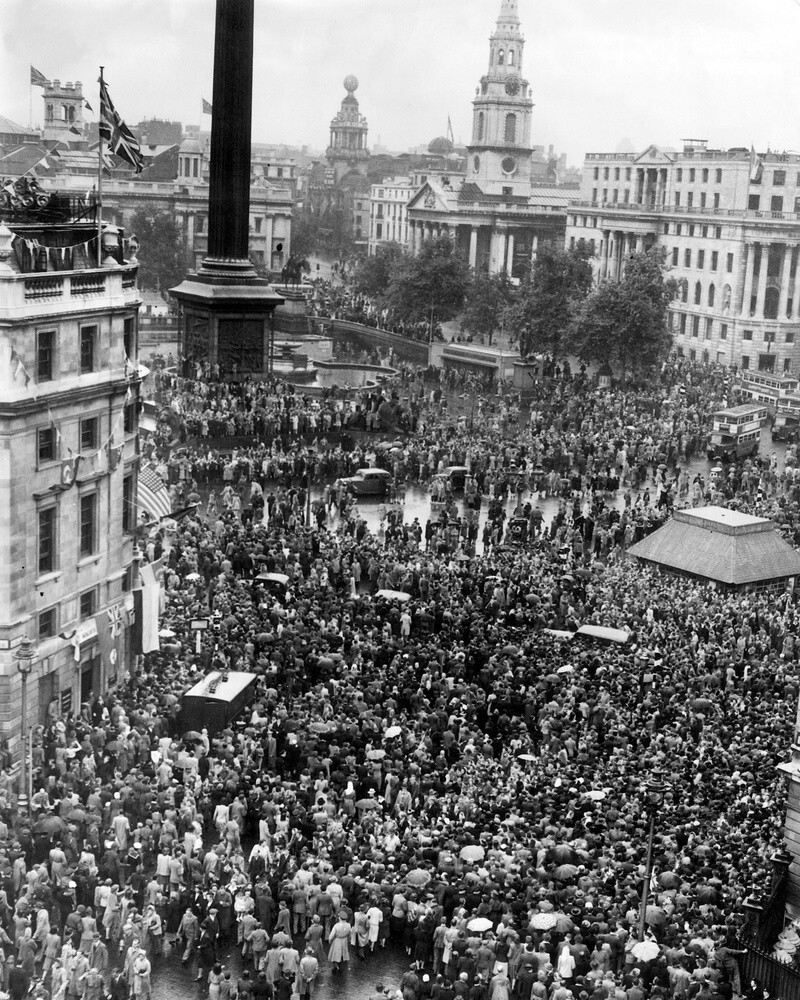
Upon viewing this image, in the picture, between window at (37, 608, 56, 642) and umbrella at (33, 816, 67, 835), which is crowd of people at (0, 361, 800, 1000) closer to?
umbrella at (33, 816, 67, 835)

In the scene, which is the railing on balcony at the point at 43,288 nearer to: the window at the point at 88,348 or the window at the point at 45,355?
the window at the point at 45,355

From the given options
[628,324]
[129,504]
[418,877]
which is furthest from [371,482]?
[628,324]

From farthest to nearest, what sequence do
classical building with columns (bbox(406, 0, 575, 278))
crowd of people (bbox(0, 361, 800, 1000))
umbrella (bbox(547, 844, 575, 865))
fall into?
classical building with columns (bbox(406, 0, 575, 278)), umbrella (bbox(547, 844, 575, 865)), crowd of people (bbox(0, 361, 800, 1000))

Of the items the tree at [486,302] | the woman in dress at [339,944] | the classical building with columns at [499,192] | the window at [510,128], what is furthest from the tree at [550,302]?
the woman in dress at [339,944]

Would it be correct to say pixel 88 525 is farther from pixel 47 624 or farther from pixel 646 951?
pixel 646 951

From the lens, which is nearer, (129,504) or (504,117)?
(129,504)

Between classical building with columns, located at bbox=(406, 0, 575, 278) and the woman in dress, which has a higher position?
classical building with columns, located at bbox=(406, 0, 575, 278)

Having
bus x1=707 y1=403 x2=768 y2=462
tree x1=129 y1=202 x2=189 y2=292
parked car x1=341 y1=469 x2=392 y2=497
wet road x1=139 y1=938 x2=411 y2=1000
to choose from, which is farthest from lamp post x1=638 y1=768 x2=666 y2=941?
tree x1=129 y1=202 x2=189 y2=292
